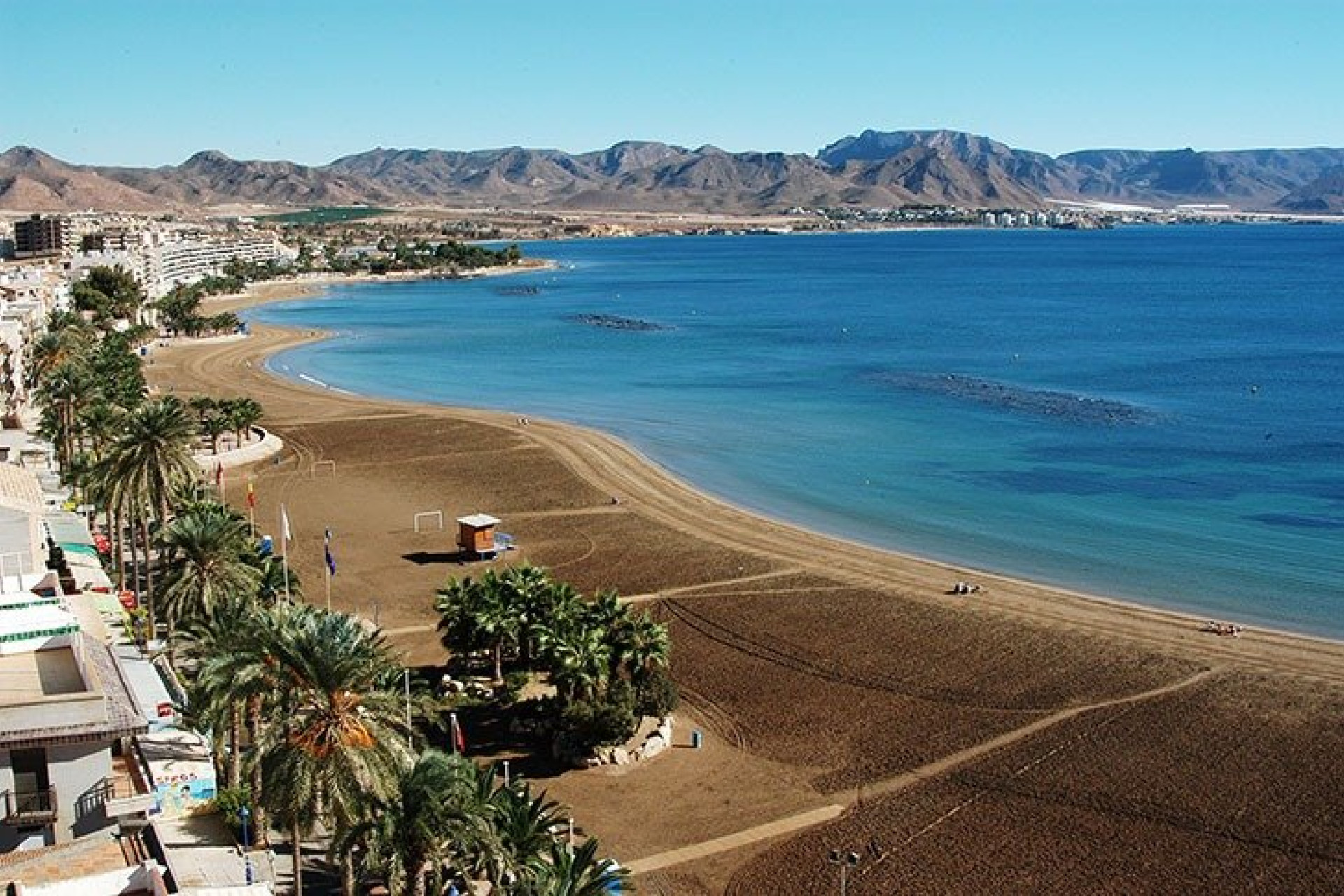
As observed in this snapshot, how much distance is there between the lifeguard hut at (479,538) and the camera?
51.2 metres

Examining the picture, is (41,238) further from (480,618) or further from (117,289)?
(480,618)

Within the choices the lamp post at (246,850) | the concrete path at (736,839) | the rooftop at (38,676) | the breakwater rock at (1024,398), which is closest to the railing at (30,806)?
the rooftop at (38,676)

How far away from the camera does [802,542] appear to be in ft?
179

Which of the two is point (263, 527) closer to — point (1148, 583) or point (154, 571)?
point (154, 571)

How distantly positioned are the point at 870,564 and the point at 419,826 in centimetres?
3320

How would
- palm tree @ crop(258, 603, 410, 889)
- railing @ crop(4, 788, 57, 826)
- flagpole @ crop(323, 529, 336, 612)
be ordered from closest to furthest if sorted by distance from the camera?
palm tree @ crop(258, 603, 410, 889)
railing @ crop(4, 788, 57, 826)
flagpole @ crop(323, 529, 336, 612)

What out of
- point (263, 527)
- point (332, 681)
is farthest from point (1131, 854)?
point (263, 527)

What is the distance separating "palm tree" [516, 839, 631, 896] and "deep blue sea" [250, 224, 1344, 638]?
32263 mm

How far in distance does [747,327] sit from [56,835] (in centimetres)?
13112

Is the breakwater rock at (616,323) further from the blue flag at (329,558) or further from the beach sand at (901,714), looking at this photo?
the blue flag at (329,558)

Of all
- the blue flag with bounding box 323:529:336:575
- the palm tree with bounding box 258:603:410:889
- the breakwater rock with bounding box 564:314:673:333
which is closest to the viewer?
the palm tree with bounding box 258:603:410:889

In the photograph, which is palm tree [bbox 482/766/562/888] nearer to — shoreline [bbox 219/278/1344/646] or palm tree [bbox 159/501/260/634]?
palm tree [bbox 159/501/260/634]

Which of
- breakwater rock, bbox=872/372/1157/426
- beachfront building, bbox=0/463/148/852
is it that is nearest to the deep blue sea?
breakwater rock, bbox=872/372/1157/426

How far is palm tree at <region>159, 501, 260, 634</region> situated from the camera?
33.4m
